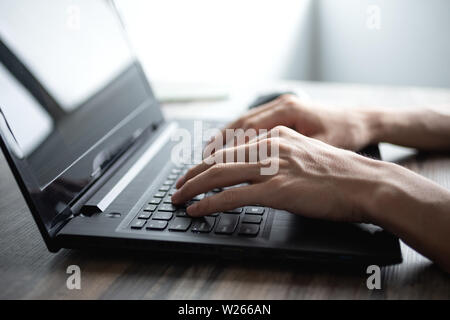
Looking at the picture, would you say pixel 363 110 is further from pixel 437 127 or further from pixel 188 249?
pixel 188 249

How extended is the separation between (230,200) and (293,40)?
183cm

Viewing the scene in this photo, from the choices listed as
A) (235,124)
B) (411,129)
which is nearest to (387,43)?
(411,129)

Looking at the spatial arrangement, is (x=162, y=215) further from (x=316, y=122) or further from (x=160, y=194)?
(x=316, y=122)

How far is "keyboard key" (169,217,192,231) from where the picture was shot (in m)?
0.54

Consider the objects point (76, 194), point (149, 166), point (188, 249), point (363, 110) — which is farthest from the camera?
point (363, 110)

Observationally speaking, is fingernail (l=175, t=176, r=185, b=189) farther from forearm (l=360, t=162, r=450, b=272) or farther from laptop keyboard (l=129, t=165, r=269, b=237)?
forearm (l=360, t=162, r=450, b=272)

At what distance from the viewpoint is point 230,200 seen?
1.81 feet

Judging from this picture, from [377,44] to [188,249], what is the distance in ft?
5.83

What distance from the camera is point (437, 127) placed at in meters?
0.83

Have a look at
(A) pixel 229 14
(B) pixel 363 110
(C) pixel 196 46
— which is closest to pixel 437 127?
(B) pixel 363 110

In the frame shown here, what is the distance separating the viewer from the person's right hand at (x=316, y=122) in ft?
2.59

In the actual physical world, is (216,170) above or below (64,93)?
below

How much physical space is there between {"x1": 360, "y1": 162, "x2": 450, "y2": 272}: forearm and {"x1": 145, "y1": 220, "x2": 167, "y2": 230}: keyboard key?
0.80 feet

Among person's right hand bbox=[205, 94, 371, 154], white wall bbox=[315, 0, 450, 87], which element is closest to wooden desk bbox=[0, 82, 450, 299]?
person's right hand bbox=[205, 94, 371, 154]
